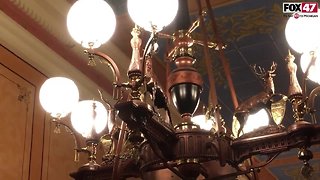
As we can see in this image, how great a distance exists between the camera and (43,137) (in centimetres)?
417

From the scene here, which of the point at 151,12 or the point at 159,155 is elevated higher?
→ the point at 151,12

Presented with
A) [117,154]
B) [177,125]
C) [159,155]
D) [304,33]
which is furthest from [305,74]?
[117,154]

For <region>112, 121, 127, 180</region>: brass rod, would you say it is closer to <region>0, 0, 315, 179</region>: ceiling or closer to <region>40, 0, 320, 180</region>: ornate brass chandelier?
<region>40, 0, 320, 180</region>: ornate brass chandelier

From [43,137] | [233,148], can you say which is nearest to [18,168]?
[43,137]

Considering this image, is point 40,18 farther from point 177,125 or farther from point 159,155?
point 159,155

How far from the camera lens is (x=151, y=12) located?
7.37 feet

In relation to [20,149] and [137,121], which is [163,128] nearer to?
[137,121]

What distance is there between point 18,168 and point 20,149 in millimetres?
136

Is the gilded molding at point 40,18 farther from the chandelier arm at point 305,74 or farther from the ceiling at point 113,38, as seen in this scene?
the chandelier arm at point 305,74

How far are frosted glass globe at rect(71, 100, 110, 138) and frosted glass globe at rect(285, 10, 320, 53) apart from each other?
973mm

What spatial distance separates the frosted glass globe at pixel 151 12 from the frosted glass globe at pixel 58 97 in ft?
2.45

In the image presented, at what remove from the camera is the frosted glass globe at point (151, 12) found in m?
2.24

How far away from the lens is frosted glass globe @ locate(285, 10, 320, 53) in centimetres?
259

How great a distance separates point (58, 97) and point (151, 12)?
2.77ft
